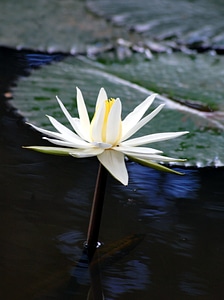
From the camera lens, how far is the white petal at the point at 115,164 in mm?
1014

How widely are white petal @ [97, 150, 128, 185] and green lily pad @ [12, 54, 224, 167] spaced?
0.43 m

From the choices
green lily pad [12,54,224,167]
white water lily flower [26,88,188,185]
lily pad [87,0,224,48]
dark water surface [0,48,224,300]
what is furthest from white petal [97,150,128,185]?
lily pad [87,0,224,48]

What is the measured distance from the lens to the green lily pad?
4.96ft

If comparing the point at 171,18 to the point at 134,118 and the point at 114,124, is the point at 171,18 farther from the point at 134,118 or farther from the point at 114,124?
the point at 114,124

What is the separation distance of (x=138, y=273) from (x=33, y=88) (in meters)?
0.84

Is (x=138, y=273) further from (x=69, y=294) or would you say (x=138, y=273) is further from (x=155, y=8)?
(x=155, y=8)

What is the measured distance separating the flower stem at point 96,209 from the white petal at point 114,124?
0.05 m

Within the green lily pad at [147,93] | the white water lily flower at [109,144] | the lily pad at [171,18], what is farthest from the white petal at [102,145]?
the lily pad at [171,18]

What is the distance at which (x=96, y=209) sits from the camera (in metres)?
1.08

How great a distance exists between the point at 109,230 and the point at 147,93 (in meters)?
0.64

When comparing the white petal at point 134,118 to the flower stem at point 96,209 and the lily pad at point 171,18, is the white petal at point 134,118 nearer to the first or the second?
the flower stem at point 96,209

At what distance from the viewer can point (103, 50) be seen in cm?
210

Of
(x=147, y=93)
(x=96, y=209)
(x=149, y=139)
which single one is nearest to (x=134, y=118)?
(x=149, y=139)

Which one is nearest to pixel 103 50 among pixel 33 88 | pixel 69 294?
pixel 33 88
